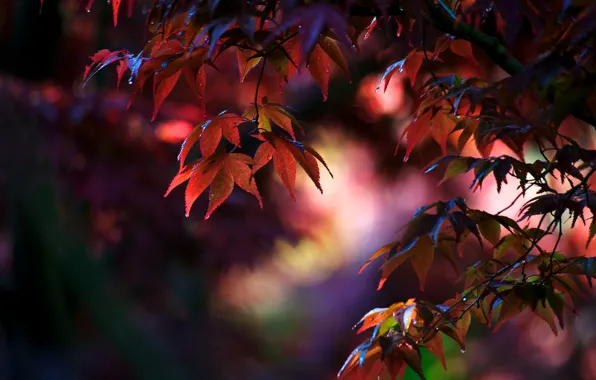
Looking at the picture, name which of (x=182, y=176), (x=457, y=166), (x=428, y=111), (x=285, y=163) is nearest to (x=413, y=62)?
(x=428, y=111)

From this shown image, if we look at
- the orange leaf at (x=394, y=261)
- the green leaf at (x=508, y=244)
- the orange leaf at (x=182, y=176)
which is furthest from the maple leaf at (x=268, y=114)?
the green leaf at (x=508, y=244)

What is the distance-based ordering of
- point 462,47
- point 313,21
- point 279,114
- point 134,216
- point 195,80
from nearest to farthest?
point 313,21 < point 195,80 < point 279,114 < point 462,47 < point 134,216

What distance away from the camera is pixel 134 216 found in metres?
2.50

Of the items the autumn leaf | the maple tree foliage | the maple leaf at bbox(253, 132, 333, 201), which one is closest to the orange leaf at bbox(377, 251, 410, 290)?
the maple tree foliage

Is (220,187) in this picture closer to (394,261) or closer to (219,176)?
(219,176)

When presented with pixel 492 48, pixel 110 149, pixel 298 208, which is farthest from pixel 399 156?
pixel 492 48

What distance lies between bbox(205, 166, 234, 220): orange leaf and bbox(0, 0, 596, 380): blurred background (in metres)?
0.92

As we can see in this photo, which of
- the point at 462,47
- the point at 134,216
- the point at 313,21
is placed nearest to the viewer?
the point at 313,21

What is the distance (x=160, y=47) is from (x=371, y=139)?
2.44m

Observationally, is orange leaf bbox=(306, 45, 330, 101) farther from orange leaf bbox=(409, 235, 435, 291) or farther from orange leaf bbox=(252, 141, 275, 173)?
orange leaf bbox=(409, 235, 435, 291)

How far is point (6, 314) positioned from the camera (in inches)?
110

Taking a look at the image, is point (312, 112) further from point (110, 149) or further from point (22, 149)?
point (22, 149)

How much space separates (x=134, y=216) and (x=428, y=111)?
1799mm

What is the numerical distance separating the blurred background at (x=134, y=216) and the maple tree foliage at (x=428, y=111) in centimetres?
73
